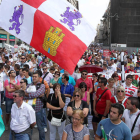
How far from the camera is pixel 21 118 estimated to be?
3.81 meters

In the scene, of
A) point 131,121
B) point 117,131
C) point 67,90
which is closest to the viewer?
point 117,131

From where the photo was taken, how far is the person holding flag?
3.09 m

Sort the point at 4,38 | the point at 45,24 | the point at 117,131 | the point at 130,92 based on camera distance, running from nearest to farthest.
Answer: the point at 117,131, the point at 45,24, the point at 130,92, the point at 4,38

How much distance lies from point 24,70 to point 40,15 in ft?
6.70

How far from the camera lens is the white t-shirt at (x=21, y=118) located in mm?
3814

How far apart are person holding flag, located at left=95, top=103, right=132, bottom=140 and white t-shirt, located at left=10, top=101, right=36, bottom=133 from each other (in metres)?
1.37

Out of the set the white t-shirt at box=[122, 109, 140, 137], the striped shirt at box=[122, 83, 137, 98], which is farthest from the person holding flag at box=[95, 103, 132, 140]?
the striped shirt at box=[122, 83, 137, 98]

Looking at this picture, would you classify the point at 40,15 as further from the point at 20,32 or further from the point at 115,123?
the point at 115,123

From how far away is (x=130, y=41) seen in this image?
4478cm

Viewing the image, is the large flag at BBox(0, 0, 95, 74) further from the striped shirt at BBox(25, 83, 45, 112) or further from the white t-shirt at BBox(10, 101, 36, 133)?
the white t-shirt at BBox(10, 101, 36, 133)

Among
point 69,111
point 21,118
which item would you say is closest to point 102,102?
point 69,111

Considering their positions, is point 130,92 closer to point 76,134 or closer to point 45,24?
point 76,134

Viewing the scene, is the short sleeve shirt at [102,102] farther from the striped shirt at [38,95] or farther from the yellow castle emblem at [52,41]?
the yellow castle emblem at [52,41]

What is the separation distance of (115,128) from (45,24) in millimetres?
2413
